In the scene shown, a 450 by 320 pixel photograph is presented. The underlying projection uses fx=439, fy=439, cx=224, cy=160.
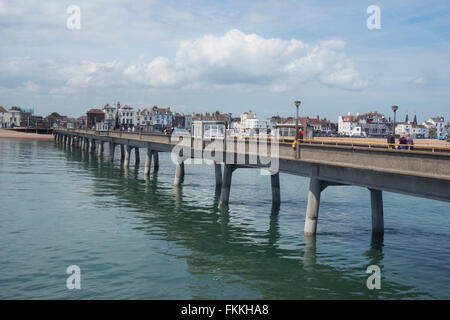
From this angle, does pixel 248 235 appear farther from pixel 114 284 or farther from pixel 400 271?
pixel 114 284

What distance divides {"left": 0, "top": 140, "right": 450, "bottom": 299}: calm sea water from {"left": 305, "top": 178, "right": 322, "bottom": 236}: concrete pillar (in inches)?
35.5

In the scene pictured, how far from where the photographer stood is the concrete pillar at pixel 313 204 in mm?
25797

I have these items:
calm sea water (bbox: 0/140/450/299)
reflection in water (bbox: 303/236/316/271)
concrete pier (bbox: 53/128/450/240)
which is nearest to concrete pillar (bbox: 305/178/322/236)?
concrete pier (bbox: 53/128/450/240)

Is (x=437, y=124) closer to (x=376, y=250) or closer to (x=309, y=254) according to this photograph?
(x=376, y=250)

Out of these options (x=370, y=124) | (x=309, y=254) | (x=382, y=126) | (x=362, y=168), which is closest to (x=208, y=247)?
(x=309, y=254)

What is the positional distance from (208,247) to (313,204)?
264 inches

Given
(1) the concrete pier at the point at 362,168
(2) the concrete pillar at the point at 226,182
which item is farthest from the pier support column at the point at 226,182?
(1) the concrete pier at the point at 362,168

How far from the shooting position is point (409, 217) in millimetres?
34844

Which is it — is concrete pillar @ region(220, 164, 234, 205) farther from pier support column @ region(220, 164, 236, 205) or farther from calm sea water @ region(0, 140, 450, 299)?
calm sea water @ region(0, 140, 450, 299)

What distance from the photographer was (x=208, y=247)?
80.2 feet

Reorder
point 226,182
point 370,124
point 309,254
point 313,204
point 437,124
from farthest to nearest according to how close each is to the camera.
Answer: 1. point 437,124
2. point 370,124
3. point 226,182
4. point 313,204
5. point 309,254

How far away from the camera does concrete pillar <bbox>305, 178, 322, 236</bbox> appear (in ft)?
84.6

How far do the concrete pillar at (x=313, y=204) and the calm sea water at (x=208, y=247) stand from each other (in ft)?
2.96

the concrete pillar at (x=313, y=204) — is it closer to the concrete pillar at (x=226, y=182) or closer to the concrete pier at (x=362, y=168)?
the concrete pier at (x=362, y=168)
